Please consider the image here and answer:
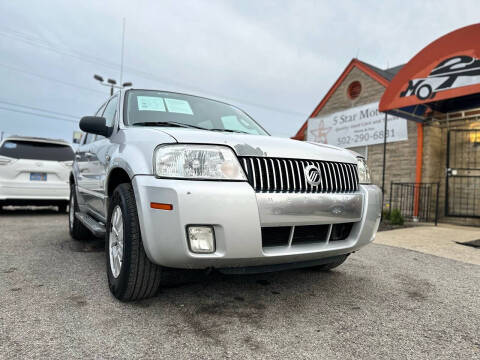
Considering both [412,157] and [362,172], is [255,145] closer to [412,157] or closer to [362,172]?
[362,172]

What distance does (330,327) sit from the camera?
1.96 meters

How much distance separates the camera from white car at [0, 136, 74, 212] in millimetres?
6457

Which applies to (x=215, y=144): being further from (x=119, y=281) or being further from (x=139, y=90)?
(x=139, y=90)

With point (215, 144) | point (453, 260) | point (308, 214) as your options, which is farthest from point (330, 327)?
point (453, 260)

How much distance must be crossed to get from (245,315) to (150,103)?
1.96 meters

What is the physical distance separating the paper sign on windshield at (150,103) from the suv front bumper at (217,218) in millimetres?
1127

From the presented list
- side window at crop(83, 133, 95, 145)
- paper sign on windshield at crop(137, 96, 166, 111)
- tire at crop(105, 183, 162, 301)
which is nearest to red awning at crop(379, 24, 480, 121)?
paper sign on windshield at crop(137, 96, 166, 111)

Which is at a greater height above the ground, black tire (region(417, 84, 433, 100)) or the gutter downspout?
black tire (region(417, 84, 433, 100))

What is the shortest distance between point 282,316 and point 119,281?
104cm

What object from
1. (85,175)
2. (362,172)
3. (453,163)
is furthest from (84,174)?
(453,163)

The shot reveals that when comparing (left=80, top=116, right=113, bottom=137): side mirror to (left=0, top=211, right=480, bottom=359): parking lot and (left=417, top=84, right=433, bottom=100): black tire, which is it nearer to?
(left=0, top=211, right=480, bottom=359): parking lot

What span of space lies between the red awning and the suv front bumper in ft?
20.2

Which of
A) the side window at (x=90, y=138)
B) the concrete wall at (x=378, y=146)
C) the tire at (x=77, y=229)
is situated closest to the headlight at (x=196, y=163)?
the side window at (x=90, y=138)

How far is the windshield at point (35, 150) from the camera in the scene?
6.55 m
